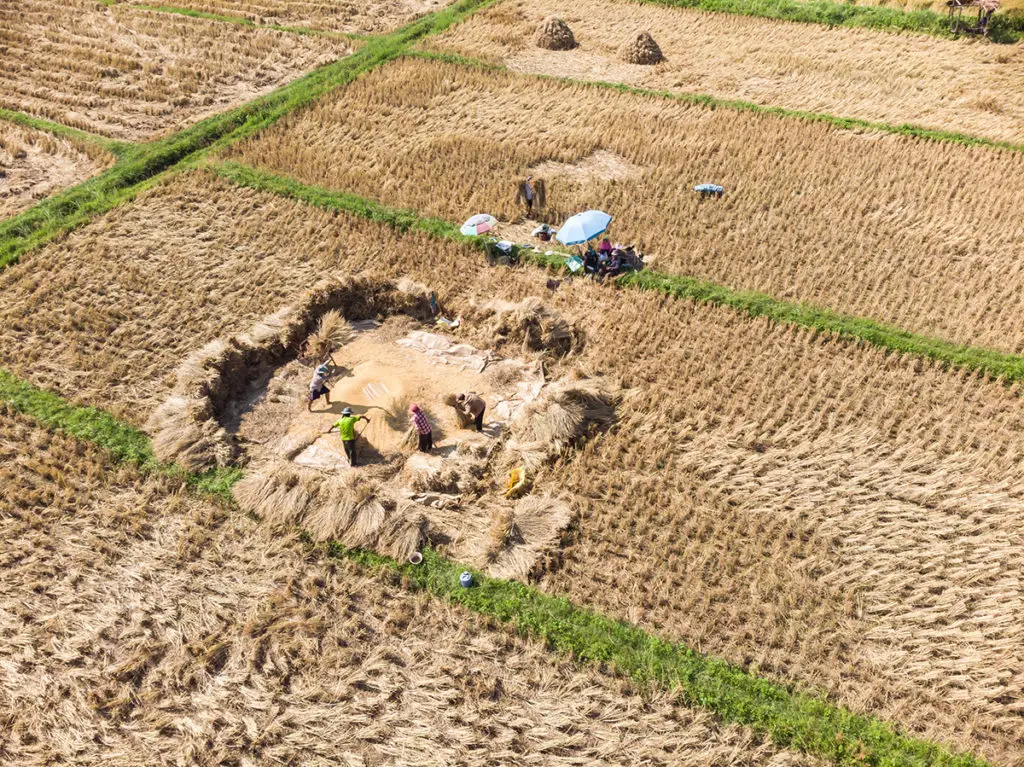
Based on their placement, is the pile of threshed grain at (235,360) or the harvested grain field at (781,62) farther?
the harvested grain field at (781,62)

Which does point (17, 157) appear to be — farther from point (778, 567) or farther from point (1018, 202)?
point (1018, 202)

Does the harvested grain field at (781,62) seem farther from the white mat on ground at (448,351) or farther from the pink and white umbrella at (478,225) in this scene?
the white mat on ground at (448,351)

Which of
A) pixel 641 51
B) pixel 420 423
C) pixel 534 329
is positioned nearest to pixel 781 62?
pixel 641 51

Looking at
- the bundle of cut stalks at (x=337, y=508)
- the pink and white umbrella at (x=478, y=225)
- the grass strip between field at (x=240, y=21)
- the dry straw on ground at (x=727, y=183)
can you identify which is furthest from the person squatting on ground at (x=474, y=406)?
the grass strip between field at (x=240, y=21)

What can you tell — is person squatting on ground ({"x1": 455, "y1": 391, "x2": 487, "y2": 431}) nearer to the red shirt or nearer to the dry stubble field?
the red shirt

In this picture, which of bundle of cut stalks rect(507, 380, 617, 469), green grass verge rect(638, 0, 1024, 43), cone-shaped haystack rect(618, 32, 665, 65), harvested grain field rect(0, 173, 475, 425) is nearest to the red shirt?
bundle of cut stalks rect(507, 380, 617, 469)

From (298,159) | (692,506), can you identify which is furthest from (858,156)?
(298,159)
